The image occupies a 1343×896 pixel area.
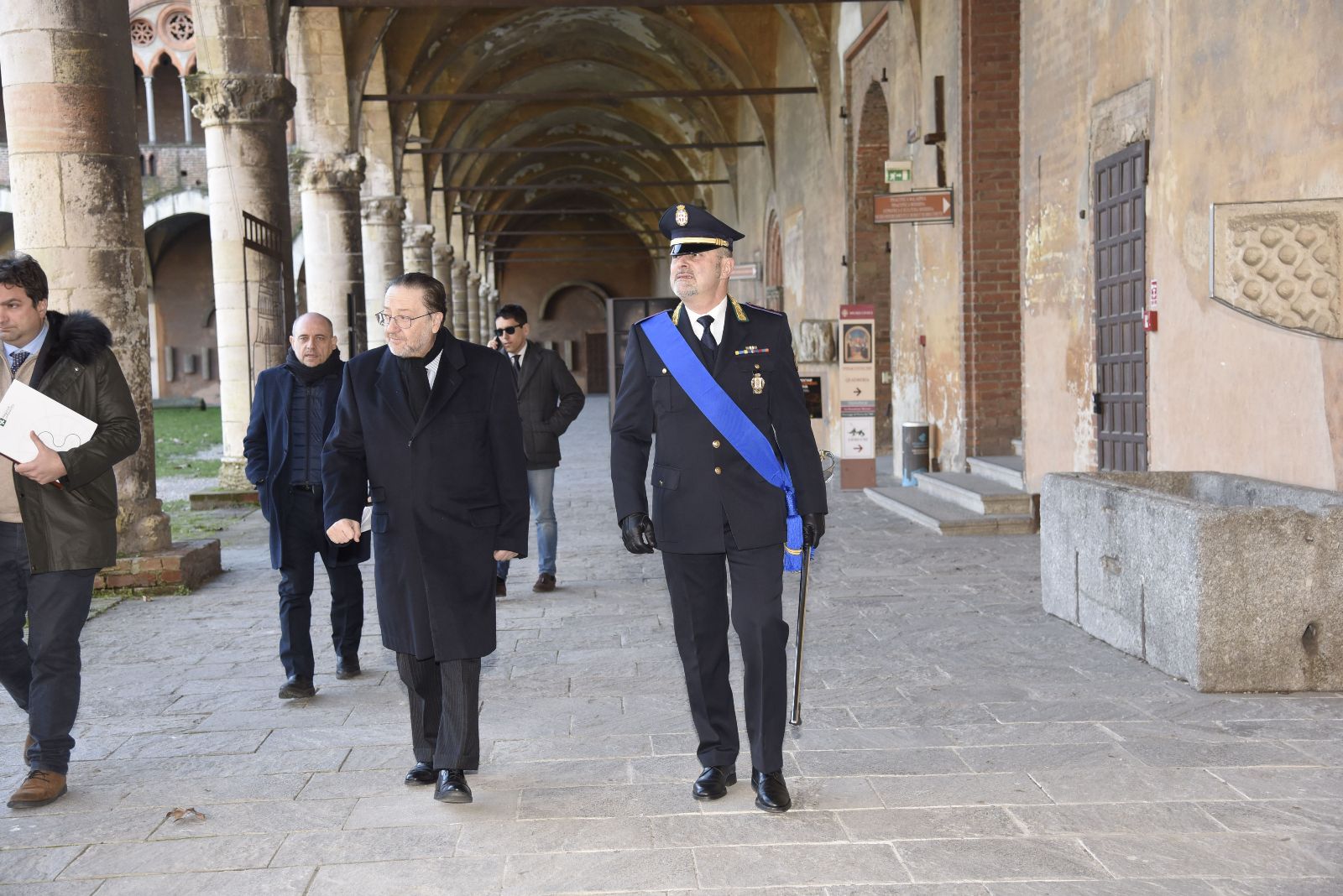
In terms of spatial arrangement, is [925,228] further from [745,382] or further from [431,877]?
[431,877]

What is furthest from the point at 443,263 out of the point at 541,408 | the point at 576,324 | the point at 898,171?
the point at 541,408

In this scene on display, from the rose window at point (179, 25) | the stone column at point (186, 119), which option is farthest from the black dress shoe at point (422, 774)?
the rose window at point (179, 25)

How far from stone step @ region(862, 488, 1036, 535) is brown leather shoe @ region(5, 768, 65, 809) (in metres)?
6.77

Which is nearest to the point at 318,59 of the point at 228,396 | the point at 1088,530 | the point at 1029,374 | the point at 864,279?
the point at 228,396

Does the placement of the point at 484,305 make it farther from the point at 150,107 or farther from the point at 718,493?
the point at 718,493

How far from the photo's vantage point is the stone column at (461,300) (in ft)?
119

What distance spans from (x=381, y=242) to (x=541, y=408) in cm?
1550

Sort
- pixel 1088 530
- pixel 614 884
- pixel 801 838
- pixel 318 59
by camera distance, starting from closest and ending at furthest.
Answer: pixel 614 884, pixel 801 838, pixel 1088 530, pixel 318 59

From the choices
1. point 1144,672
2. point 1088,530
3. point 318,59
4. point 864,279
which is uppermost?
point 318,59

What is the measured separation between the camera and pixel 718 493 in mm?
3852

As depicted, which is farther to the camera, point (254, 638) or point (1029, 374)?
point (1029, 374)

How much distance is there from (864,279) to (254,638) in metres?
11.0

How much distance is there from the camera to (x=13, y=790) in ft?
Answer: 13.8

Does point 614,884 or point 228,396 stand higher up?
point 228,396
